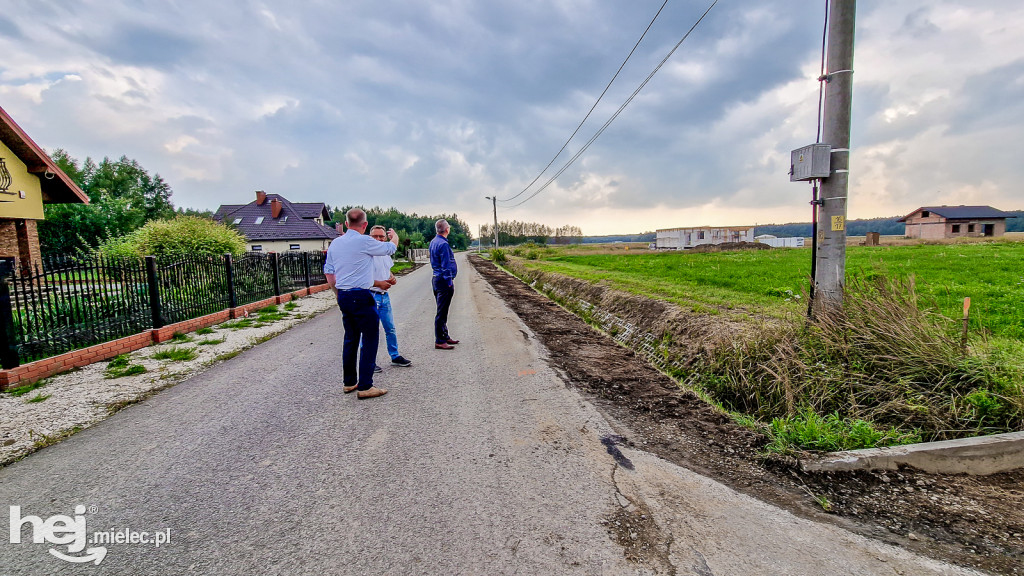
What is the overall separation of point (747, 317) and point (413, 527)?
577cm

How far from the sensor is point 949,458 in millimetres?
2971

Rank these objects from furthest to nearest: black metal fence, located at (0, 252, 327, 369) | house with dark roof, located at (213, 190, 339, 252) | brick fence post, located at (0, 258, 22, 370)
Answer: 1. house with dark roof, located at (213, 190, 339, 252)
2. black metal fence, located at (0, 252, 327, 369)
3. brick fence post, located at (0, 258, 22, 370)

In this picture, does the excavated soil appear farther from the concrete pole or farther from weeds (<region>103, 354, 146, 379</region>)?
weeds (<region>103, 354, 146, 379</region>)

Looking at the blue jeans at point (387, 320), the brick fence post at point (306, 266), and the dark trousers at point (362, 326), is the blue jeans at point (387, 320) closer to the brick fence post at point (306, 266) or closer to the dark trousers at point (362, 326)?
→ the dark trousers at point (362, 326)

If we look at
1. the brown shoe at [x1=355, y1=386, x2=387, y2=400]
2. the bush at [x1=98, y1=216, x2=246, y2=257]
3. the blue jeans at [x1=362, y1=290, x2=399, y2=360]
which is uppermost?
the bush at [x1=98, y1=216, x2=246, y2=257]

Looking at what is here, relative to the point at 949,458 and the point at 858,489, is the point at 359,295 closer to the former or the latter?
the point at 858,489

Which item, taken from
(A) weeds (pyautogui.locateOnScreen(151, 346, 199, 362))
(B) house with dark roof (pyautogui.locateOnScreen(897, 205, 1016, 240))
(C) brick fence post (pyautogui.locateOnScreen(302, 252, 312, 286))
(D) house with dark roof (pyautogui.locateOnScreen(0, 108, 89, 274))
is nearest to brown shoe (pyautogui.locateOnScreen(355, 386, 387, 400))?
(A) weeds (pyautogui.locateOnScreen(151, 346, 199, 362))

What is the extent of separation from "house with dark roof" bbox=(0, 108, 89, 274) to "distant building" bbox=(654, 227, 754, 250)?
206 ft

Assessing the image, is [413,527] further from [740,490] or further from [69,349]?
[69,349]

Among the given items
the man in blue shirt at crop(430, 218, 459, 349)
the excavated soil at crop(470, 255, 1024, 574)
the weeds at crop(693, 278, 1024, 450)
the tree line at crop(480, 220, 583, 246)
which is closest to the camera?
the excavated soil at crop(470, 255, 1024, 574)

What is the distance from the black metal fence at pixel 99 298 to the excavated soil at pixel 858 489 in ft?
23.1

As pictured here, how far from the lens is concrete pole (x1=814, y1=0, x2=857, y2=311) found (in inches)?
180

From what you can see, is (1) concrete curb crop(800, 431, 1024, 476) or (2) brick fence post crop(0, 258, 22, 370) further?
(2) brick fence post crop(0, 258, 22, 370)

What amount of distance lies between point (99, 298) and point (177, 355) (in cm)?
153
